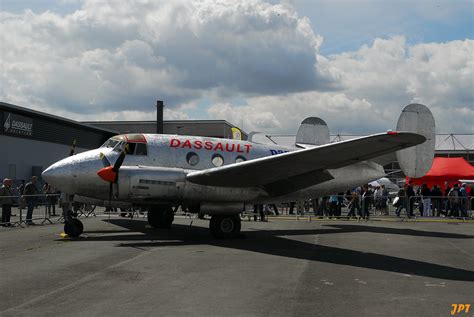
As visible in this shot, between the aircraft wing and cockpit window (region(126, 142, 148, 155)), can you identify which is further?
cockpit window (region(126, 142, 148, 155))

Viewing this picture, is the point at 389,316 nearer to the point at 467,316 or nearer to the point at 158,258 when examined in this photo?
the point at 467,316

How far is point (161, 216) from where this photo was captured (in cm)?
1791

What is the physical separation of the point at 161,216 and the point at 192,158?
11.4ft

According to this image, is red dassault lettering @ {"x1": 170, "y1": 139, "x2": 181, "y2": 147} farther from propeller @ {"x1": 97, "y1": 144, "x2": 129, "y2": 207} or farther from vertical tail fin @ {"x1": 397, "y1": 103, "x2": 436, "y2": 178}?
vertical tail fin @ {"x1": 397, "y1": 103, "x2": 436, "y2": 178}

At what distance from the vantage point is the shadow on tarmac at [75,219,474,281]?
10.1 metres

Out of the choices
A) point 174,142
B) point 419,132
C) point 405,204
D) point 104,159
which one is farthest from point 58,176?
point 405,204

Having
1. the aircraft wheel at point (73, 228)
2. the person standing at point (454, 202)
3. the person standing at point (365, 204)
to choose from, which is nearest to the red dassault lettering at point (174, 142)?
the aircraft wheel at point (73, 228)

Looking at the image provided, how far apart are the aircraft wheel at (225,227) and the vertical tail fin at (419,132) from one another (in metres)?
6.77

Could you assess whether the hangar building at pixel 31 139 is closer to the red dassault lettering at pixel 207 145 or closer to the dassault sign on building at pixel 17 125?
the dassault sign on building at pixel 17 125

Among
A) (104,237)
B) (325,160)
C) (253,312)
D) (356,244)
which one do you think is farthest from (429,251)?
(104,237)

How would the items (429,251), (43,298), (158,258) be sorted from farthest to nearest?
(429,251) < (158,258) < (43,298)

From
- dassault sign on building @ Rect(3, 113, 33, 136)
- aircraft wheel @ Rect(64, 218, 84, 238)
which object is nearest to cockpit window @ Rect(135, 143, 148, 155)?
aircraft wheel @ Rect(64, 218, 84, 238)

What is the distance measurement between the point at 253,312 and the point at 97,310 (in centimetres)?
210

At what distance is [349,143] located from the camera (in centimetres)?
1161
